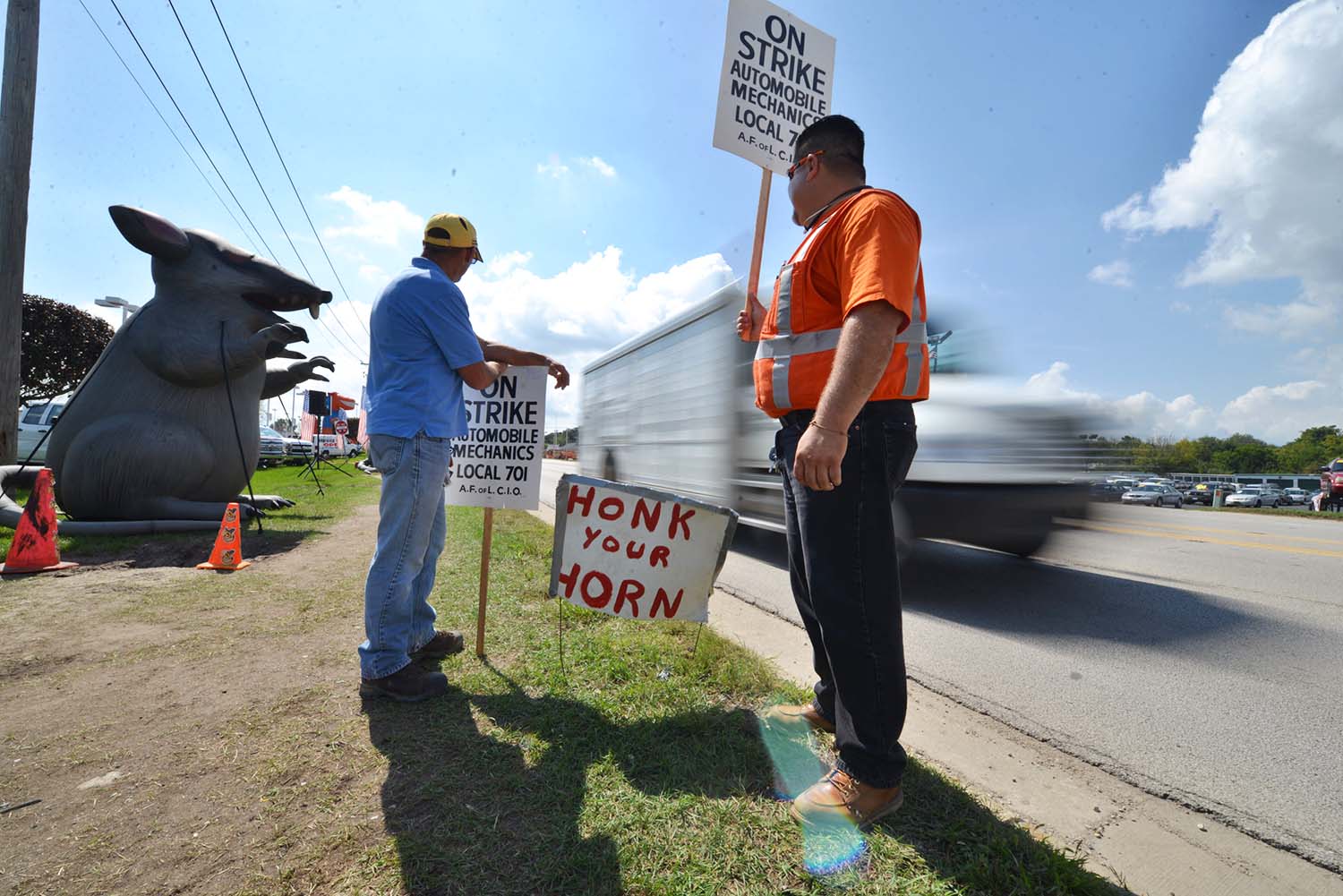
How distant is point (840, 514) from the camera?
5.81 feet

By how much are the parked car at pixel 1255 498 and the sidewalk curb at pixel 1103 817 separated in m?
39.8

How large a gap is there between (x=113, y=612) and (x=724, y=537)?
12.4 ft

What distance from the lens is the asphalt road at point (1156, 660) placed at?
7.22 feet

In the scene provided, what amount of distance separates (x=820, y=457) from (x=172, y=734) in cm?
255

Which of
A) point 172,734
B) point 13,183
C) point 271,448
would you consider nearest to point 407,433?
point 172,734

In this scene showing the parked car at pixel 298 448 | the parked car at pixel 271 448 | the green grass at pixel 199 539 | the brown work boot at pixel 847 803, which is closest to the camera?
the brown work boot at pixel 847 803

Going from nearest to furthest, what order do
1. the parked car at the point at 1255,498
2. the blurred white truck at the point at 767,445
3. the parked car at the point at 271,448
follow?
the blurred white truck at the point at 767,445 → the parked car at the point at 271,448 → the parked car at the point at 1255,498

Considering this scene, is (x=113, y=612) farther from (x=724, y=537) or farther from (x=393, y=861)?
(x=724, y=537)

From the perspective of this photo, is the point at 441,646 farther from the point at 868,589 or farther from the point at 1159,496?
the point at 1159,496

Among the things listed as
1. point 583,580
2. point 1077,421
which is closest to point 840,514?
point 583,580

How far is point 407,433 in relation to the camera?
2.55 metres

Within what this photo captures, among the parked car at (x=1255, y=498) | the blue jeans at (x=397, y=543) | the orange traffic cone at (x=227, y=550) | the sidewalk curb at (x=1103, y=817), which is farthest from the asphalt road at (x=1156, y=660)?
the parked car at (x=1255, y=498)

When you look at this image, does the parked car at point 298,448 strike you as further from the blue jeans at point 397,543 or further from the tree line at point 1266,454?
→ the tree line at point 1266,454

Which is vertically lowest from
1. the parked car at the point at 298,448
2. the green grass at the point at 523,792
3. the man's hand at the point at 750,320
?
the parked car at the point at 298,448
